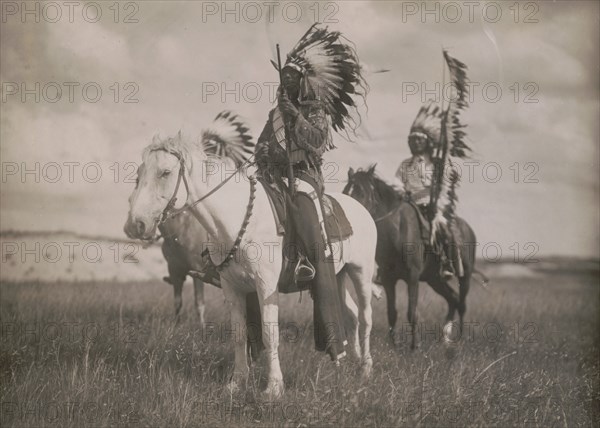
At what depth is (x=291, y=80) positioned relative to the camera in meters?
5.19

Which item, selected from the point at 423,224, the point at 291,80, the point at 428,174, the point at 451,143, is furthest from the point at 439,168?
the point at 291,80

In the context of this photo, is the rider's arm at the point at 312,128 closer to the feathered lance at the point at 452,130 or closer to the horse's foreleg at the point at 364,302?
the horse's foreleg at the point at 364,302

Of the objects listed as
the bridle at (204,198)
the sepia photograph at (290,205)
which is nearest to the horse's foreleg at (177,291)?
the sepia photograph at (290,205)

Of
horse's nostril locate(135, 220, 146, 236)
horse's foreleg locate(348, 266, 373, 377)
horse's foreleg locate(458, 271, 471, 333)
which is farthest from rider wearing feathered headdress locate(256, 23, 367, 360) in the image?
horse's foreleg locate(458, 271, 471, 333)

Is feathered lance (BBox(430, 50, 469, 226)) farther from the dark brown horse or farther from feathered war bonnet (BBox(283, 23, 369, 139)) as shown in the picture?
feathered war bonnet (BBox(283, 23, 369, 139))

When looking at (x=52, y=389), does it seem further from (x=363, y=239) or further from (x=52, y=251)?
(x=363, y=239)

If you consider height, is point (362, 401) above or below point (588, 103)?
below

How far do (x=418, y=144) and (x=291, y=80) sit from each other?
249 centimetres

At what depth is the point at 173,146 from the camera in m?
4.71

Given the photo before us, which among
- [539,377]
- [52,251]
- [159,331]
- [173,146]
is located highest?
[173,146]

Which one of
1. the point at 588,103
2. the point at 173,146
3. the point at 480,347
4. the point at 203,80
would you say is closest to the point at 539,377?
the point at 480,347

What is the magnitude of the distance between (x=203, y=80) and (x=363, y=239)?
2.43m

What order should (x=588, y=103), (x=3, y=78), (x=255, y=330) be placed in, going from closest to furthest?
(x=255, y=330) → (x=3, y=78) → (x=588, y=103)

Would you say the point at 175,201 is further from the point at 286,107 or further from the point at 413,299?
the point at 413,299
